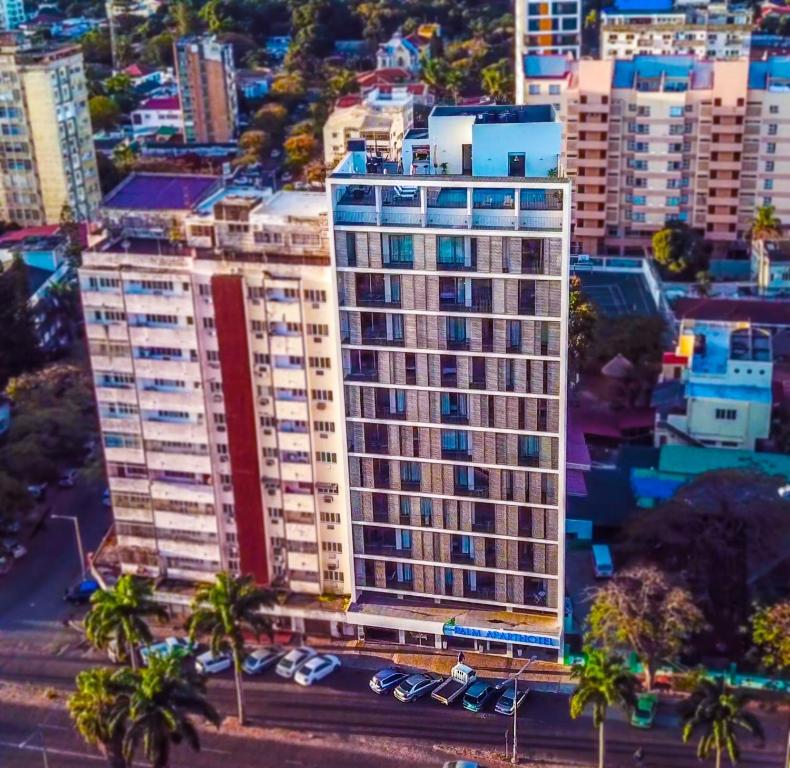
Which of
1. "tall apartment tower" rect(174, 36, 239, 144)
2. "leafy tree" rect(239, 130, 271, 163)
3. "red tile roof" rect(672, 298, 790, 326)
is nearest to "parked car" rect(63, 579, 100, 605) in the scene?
"red tile roof" rect(672, 298, 790, 326)

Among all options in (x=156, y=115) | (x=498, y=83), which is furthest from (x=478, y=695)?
(x=156, y=115)

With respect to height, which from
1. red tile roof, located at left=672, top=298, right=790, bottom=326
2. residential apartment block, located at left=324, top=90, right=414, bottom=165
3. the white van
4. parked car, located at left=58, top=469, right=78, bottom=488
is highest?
residential apartment block, located at left=324, top=90, right=414, bottom=165

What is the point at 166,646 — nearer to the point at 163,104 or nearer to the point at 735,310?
the point at 735,310

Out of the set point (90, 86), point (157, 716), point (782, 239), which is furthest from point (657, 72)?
point (90, 86)

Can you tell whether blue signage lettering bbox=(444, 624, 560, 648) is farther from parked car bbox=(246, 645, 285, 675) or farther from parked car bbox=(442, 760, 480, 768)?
parked car bbox=(246, 645, 285, 675)

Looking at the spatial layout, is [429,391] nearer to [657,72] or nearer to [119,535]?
[119,535]

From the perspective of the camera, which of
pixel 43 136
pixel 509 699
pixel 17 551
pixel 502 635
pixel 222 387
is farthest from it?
pixel 43 136
